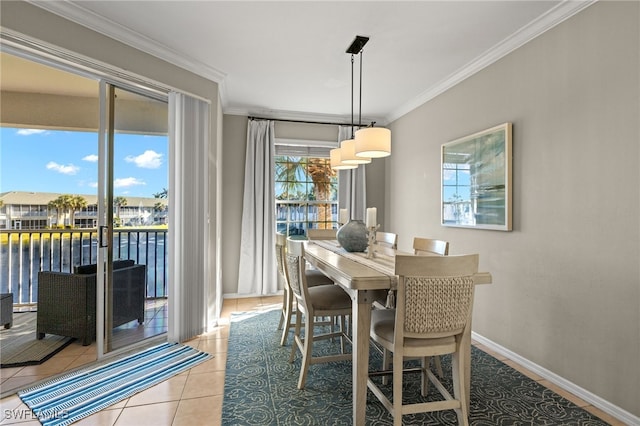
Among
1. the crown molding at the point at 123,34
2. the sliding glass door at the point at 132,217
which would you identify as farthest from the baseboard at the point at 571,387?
the crown molding at the point at 123,34

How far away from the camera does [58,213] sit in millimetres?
3396

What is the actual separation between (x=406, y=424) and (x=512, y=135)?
2330 millimetres

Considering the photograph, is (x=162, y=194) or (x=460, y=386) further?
(x=162, y=194)

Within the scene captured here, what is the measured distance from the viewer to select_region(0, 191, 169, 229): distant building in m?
2.98

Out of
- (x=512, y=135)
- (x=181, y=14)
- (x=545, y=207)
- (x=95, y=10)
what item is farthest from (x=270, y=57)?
(x=545, y=207)

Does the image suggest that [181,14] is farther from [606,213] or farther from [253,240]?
[606,213]

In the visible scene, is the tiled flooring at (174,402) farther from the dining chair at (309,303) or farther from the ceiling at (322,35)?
the ceiling at (322,35)

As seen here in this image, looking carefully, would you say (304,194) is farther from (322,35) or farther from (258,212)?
(322,35)

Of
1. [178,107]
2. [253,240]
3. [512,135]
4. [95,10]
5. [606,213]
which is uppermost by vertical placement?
[95,10]

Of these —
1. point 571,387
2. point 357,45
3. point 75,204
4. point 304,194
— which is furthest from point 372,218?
point 75,204

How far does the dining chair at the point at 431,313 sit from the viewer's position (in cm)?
167

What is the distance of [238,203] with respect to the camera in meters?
4.67

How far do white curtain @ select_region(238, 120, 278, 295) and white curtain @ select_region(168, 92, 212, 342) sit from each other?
1255 mm

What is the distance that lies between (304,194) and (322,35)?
266cm
